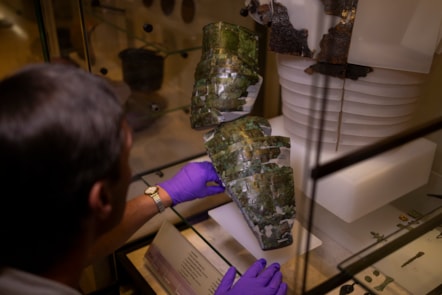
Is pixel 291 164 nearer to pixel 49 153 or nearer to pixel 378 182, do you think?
pixel 378 182

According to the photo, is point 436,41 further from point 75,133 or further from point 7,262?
point 7,262


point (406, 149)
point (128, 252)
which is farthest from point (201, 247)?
point (406, 149)

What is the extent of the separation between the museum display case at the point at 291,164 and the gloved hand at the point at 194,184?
2.1 inches

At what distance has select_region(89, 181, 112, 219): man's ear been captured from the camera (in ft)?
2.11

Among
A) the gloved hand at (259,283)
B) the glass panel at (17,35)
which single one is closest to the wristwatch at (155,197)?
the gloved hand at (259,283)

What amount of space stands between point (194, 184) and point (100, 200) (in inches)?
21.1

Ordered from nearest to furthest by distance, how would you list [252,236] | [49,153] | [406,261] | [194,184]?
[49,153], [406,261], [252,236], [194,184]

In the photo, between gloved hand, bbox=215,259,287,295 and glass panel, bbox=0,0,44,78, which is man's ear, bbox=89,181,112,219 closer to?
gloved hand, bbox=215,259,287,295

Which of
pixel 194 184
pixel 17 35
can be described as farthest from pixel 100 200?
pixel 17 35

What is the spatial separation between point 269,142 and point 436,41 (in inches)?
15.4

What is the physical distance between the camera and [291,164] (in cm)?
114

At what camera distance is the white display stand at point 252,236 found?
100 cm

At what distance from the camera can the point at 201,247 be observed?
128 centimetres

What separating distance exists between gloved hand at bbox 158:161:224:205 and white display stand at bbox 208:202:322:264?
0.18 feet
